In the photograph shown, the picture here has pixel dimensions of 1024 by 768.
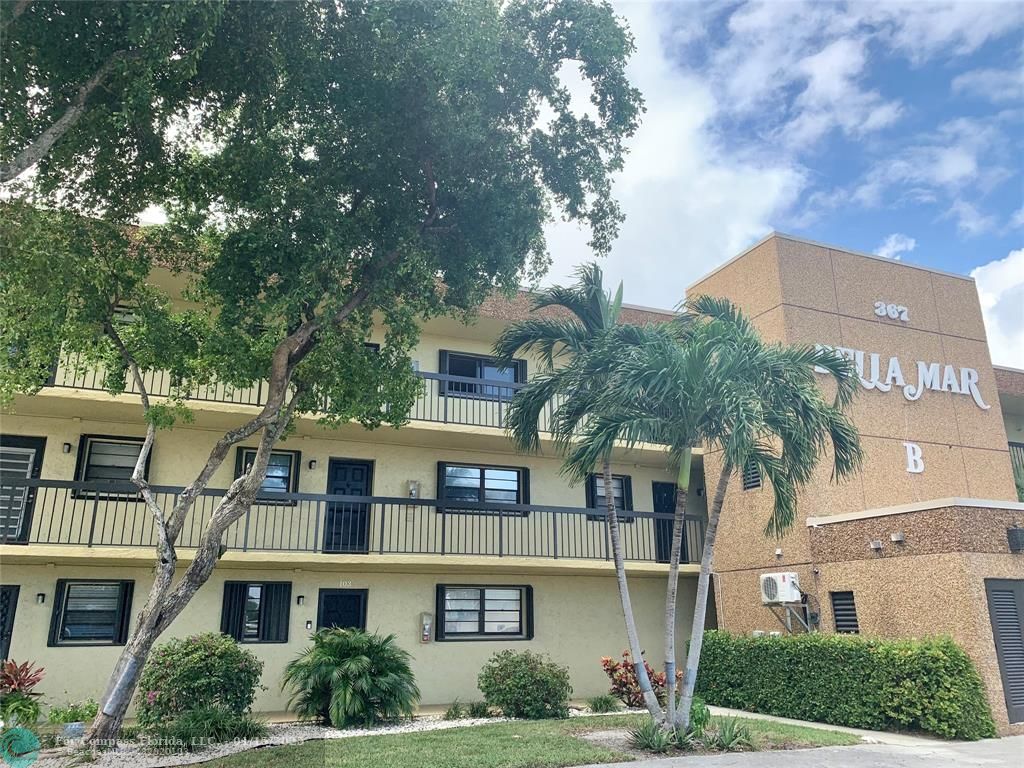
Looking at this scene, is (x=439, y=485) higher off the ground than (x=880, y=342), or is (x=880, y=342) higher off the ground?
(x=880, y=342)

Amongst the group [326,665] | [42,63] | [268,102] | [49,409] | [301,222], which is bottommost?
[326,665]

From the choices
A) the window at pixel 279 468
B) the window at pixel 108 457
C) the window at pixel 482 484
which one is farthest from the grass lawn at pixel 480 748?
the window at pixel 108 457

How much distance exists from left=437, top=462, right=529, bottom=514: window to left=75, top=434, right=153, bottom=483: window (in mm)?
6171

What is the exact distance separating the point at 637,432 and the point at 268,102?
22.1ft

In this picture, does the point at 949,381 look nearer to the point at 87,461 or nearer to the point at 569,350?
the point at 569,350

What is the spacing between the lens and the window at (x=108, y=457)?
14.4 meters

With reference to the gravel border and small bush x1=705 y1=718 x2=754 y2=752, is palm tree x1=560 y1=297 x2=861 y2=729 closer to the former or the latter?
small bush x1=705 y1=718 x2=754 y2=752

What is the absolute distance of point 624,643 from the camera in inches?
684

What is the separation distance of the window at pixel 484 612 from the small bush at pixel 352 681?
3.61m

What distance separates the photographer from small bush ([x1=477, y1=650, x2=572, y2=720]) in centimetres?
1288

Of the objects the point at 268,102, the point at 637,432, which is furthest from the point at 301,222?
the point at 637,432

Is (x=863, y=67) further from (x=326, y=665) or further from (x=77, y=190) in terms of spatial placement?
(x=326, y=665)

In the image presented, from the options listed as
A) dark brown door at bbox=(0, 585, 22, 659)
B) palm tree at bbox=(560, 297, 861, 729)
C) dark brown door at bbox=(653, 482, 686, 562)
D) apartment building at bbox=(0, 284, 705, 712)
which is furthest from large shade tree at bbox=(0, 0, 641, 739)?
Result: dark brown door at bbox=(653, 482, 686, 562)

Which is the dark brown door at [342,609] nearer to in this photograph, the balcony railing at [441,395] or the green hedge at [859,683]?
the balcony railing at [441,395]
